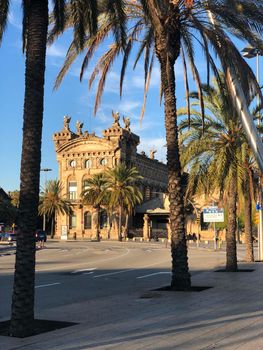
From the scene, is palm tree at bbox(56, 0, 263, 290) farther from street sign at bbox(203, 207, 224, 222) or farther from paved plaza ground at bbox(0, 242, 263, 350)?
street sign at bbox(203, 207, 224, 222)

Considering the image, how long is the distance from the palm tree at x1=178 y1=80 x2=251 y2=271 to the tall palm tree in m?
11.7

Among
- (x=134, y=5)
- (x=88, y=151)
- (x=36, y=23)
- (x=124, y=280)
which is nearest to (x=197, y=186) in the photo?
(x=124, y=280)

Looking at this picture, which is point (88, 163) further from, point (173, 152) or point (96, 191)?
point (173, 152)

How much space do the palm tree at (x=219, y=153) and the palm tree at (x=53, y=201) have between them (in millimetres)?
66046

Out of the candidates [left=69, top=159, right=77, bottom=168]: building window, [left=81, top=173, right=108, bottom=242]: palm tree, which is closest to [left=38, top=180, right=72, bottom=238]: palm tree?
[left=69, top=159, right=77, bottom=168]: building window

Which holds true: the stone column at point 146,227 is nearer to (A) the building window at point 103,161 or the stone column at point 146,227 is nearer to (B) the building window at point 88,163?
(A) the building window at point 103,161

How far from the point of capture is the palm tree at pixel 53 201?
84562 millimetres

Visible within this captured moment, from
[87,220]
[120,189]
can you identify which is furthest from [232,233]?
[87,220]

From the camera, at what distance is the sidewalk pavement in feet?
22.0

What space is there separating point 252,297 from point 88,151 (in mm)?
79377

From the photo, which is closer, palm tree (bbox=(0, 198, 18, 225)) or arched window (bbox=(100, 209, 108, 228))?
palm tree (bbox=(0, 198, 18, 225))

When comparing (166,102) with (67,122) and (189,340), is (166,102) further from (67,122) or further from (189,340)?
(67,122)

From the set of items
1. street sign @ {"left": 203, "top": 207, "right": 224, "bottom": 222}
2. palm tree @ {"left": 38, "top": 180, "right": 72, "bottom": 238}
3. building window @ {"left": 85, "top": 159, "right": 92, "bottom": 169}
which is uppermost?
building window @ {"left": 85, "top": 159, "right": 92, "bottom": 169}

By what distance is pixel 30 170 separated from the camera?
7.71m
